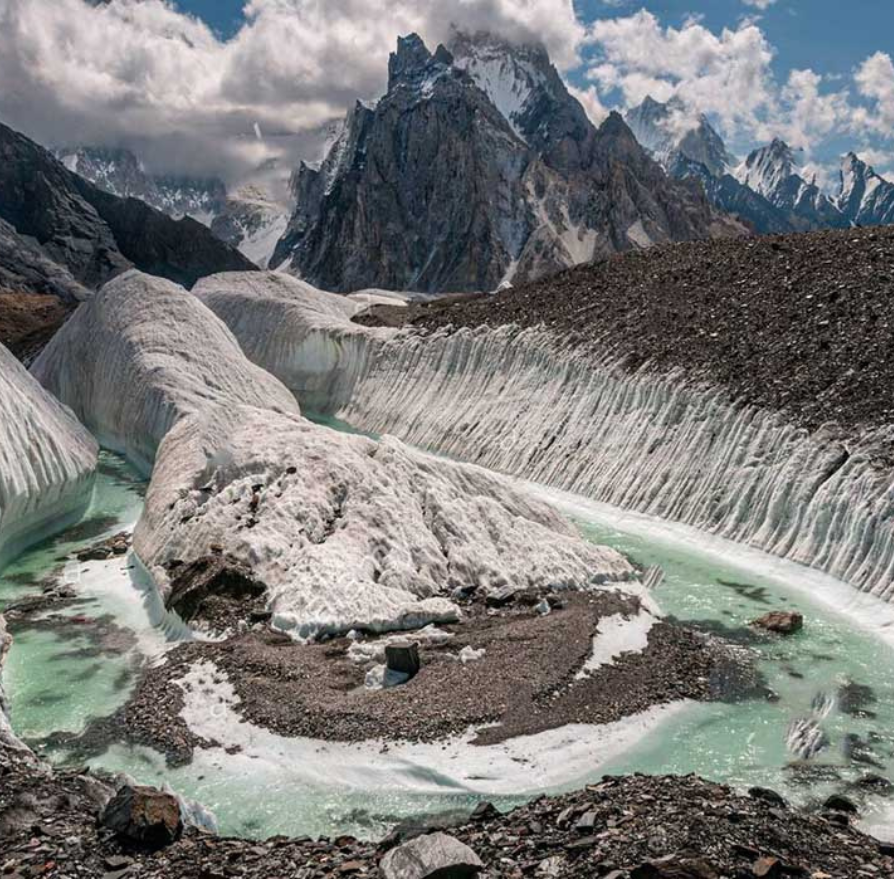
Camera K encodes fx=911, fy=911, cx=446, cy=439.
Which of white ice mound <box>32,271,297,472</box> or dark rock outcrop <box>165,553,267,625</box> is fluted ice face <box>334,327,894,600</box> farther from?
dark rock outcrop <box>165,553,267,625</box>

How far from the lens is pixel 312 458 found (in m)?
23.8

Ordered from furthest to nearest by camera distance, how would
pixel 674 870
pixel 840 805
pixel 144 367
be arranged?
pixel 144 367
pixel 840 805
pixel 674 870

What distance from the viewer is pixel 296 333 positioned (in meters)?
57.8

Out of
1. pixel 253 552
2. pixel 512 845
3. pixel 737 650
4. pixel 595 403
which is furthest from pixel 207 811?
pixel 595 403

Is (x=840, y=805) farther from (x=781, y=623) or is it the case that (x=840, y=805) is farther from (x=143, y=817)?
(x=143, y=817)

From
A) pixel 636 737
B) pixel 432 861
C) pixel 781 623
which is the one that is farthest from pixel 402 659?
pixel 781 623

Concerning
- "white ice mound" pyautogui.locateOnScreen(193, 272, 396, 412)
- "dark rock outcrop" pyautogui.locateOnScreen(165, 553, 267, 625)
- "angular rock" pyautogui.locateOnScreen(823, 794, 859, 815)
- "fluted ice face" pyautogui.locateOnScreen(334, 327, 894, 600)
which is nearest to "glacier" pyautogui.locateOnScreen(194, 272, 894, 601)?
"fluted ice face" pyautogui.locateOnScreen(334, 327, 894, 600)

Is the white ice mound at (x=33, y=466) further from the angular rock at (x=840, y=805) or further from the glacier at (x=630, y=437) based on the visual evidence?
the angular rock at (x=840, y=805)

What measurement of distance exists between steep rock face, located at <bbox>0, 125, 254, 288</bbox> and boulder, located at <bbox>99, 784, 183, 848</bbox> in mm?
169786

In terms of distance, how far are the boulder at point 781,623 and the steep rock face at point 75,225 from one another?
16533cm

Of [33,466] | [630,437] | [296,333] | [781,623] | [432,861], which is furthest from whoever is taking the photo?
[296,333]

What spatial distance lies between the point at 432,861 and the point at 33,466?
76.8 ft

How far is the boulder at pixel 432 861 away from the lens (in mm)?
8781

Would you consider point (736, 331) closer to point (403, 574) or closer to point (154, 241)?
point (403, 574)
